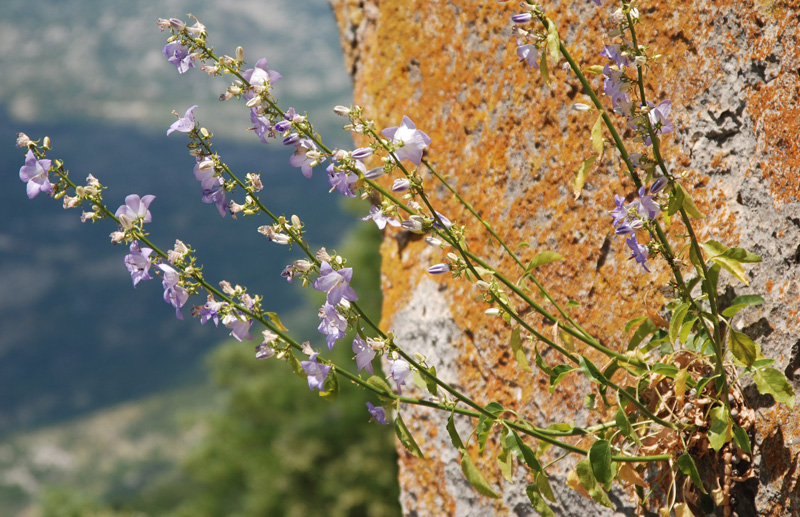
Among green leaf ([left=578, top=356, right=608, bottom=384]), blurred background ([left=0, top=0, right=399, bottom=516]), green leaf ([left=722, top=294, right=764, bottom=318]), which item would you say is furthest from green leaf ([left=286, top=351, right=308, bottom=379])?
blurred background ([left=0, top=0, right=399, bottom=516])

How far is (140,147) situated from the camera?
57.2 metres

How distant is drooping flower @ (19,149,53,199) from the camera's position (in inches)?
43.0

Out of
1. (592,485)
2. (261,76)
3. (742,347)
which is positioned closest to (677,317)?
(742,347)

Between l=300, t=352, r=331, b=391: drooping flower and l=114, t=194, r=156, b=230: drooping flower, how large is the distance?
0.37 metres

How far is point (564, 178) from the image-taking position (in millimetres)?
1623

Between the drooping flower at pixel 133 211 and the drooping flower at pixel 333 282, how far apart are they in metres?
0.33

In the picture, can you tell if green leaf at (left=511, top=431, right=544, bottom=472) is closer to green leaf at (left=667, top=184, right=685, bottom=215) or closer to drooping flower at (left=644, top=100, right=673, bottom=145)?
green leaf at (left=667, top=184, right=685, bottom=215)

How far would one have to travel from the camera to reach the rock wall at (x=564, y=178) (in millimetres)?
1243

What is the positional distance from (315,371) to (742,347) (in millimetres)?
722

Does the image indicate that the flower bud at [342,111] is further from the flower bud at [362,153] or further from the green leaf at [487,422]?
the green leaf at [487,422]

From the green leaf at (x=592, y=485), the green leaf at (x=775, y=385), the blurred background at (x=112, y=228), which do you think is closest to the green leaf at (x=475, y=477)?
the green leaf at (x=592, y=485)

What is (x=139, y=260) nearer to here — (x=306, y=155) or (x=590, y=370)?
(x=306, y=155)

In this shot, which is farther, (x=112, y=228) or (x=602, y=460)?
(x=112, y=228)

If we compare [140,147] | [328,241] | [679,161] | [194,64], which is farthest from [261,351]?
A: [140,147]
